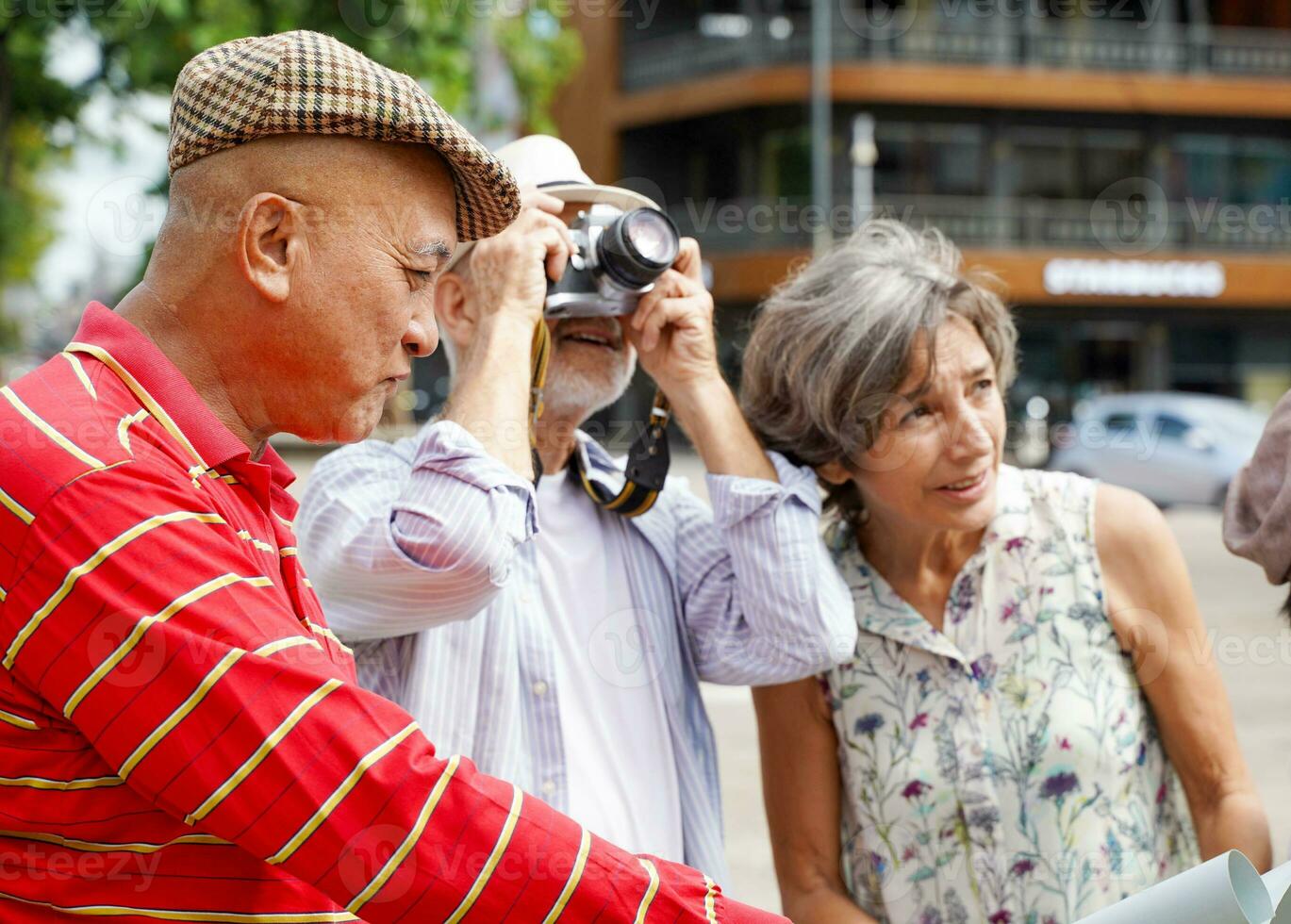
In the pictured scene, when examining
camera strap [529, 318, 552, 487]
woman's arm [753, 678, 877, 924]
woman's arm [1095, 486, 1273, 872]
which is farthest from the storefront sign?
camera strap [529, 318, 552, 487]

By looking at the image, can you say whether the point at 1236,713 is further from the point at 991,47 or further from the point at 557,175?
the point at 991,47

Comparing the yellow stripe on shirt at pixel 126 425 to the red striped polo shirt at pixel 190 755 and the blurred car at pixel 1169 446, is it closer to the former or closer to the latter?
the red striped polo shirt at pixel 190 755

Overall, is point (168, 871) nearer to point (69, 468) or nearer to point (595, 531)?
point (69, 468)

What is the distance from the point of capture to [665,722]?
2201 mm

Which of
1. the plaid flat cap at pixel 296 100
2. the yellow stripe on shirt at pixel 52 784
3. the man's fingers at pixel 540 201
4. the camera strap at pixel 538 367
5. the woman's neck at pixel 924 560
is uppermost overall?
the plaid flat cap at pixel 296 100

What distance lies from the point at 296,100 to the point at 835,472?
1.28 metres

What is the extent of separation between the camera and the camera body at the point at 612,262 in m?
2.14

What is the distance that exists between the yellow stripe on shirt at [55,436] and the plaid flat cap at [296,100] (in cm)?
31

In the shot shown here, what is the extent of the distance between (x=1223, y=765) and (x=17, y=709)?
5.80 feet

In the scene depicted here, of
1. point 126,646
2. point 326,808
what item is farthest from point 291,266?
point 326,808

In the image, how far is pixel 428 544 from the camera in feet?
6.04

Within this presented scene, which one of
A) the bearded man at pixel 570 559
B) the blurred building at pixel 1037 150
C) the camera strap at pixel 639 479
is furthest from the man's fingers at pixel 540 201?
the blurred building at pixel 1037 150

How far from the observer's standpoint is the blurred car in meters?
15.2

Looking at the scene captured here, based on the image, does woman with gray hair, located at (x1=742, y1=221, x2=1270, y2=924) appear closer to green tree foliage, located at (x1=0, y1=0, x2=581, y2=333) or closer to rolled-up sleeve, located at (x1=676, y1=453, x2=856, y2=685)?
rolled-up sleeve, located at (x1=676, y1=453, x2=856, y2=685)
